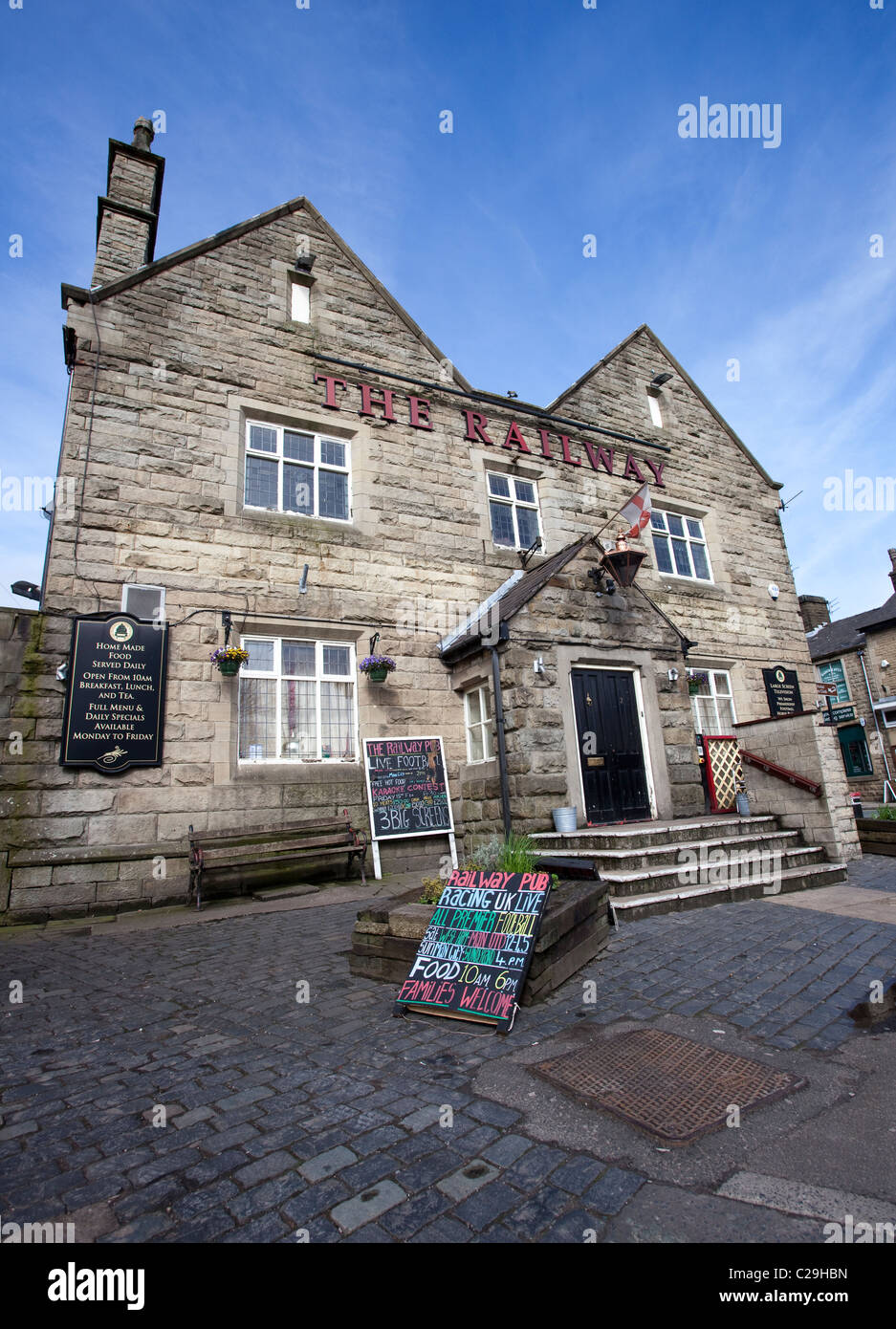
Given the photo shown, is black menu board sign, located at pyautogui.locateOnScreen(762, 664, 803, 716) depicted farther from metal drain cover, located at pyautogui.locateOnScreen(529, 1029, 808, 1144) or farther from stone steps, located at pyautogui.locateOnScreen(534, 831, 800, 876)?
metal drain cover, located at pyautogui.locateOnScreen(529, 1029, 808, 1144)

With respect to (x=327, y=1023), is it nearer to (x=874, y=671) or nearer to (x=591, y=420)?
(x=591, y=420)

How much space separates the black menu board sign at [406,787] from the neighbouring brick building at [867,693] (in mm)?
25360

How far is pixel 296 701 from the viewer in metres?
9.91

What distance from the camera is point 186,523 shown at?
9594mm

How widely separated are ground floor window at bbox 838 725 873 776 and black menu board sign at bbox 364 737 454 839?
29016 mm

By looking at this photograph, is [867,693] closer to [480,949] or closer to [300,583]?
[300,583]

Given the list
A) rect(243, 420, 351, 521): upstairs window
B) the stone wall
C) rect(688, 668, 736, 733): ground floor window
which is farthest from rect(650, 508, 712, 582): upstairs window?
rect(243, 420, 351, 521): upstairs window

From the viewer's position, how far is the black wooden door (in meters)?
9.48

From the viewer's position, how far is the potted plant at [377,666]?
10008mm

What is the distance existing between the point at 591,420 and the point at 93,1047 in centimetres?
1493

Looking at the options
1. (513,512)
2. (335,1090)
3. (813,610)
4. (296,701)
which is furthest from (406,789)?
(813,610)

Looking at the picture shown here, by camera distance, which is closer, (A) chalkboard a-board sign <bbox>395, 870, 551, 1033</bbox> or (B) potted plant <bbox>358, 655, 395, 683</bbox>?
(A) chalkboard a-board sign <bbox>395, 870, 551, 1033</bbox>

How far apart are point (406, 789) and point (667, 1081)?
728 centimetres

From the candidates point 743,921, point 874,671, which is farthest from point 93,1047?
point 874,671
